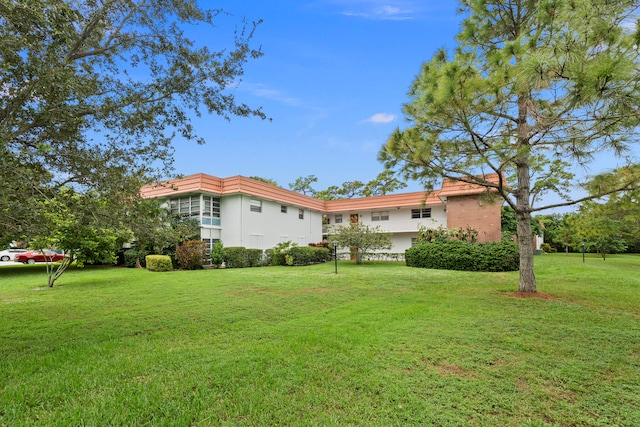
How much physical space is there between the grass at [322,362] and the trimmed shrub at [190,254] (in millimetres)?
8990

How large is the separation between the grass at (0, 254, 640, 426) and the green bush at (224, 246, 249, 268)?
10.1m

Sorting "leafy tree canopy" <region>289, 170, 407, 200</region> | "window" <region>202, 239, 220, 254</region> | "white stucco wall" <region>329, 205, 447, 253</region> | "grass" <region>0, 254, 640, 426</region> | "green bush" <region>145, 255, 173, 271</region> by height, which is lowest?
"grass" <region>0, 254, 640, 426</region>

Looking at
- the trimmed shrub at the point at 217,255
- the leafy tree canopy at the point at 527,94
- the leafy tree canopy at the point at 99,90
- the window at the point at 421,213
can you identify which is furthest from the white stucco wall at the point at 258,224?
the leafy tree canopy at the point at 99,90

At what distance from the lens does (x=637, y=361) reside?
13.0 ft

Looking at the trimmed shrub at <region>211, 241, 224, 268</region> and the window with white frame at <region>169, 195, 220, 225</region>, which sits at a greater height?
the window with white frame at <region>169, 195, 220, 225</region>

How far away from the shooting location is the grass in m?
2.80

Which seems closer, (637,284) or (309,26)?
(309,26)

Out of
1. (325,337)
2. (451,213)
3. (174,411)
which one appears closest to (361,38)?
(325,337)

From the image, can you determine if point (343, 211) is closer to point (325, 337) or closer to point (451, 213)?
point (451, 213)

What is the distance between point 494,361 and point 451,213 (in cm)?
1820

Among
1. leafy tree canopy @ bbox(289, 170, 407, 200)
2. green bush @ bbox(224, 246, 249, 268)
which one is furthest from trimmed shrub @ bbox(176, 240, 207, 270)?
leafy tree canopy @ bbox(289, 170, 407, 200)

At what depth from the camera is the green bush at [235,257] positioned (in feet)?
59.2

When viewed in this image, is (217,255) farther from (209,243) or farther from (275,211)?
(275,211)

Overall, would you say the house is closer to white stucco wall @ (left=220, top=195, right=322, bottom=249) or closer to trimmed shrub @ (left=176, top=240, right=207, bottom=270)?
white stucco wall @ (left=220, top=195, right=322, bottom=249)
